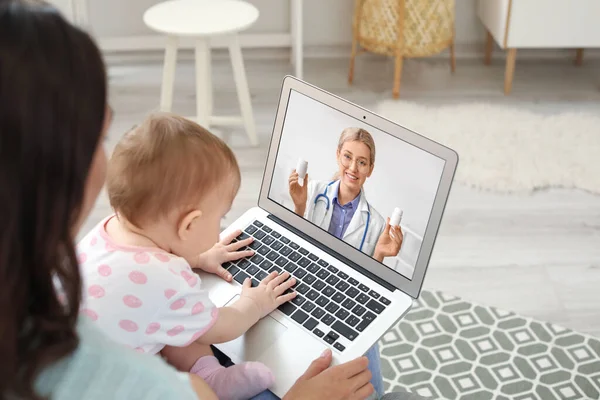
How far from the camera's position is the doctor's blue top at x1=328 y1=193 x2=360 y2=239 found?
1.24 metres

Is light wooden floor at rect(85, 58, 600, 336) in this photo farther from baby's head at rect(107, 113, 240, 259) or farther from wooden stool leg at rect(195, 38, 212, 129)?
baby's head at rect(107, 113, 240, 259)

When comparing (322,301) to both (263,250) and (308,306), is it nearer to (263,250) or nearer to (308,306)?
(308,306)

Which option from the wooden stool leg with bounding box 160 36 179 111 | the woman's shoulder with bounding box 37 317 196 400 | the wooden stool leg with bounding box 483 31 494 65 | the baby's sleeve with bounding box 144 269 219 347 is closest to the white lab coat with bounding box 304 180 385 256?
the baby's sleeve with bounding box 144 269 219 347

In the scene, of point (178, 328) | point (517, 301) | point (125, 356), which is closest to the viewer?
point (125, 356)

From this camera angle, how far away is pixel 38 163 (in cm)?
55

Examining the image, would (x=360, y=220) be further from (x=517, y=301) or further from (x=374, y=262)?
(x=517, y=301)

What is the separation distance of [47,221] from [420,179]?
687 millimetres

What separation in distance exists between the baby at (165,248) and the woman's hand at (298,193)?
0.67 feet

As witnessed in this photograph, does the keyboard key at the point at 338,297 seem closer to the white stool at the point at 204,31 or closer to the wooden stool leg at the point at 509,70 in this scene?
the white stool at the point at 204,31

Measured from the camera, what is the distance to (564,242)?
7.55 feet

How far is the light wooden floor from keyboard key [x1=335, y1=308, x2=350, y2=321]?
38.8 inches

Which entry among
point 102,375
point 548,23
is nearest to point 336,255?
point 102,375

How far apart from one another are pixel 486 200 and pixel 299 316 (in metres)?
1.44

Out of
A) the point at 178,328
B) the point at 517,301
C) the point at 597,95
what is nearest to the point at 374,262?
the point at 178,328
